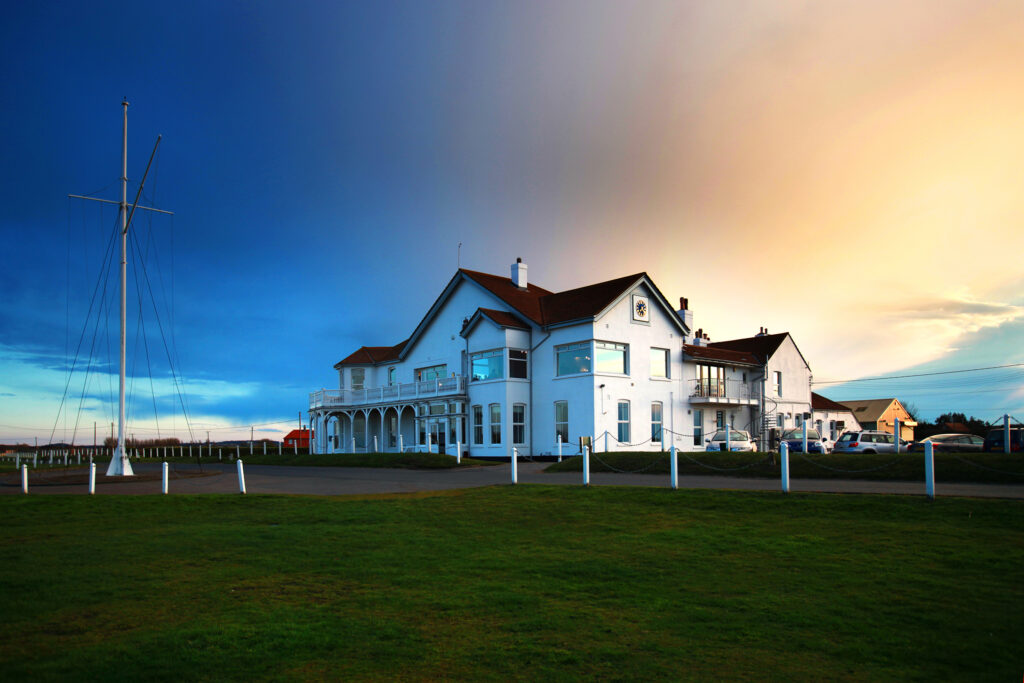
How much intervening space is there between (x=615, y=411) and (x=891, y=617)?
2926 centimetres

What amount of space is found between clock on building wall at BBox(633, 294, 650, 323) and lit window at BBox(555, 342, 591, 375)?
12.5ft

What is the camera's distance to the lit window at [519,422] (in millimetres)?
37688

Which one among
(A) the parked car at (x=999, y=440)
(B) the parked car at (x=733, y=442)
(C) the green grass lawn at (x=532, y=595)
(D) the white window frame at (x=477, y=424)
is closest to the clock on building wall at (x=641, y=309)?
(B) the parked car at (x=733, y=442)

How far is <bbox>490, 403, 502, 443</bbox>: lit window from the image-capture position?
37.8m

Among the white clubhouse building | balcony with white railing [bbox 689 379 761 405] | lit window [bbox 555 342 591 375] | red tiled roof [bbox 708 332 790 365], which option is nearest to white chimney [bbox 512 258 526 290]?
the white clubhouse building

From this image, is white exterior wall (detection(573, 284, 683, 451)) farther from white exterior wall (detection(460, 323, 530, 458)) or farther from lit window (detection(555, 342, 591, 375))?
white exterior wall (detection(460, 323, 530, 458))

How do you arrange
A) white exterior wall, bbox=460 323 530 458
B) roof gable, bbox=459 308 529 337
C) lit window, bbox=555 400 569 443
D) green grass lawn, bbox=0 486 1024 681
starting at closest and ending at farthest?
green grass lawn, bbox=0 486 1024 681 → lit window, bbox=555 400 569 443 → white exterior wall, bbox=460 323 530 458 → roof gable, bbox=459 308 529 337

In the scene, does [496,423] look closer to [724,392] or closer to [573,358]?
[573,358]

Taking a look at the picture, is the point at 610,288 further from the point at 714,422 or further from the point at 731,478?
the point at 731,478

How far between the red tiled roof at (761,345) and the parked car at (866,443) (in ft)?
34.5

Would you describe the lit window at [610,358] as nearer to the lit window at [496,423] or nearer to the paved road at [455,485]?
the lit window at [496,423]

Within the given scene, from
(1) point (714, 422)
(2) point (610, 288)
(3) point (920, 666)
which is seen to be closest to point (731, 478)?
(3) point (920, 666)

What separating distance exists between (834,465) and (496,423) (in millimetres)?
19951

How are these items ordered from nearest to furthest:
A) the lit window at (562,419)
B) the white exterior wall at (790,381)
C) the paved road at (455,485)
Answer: the paved road at (455,485) < the lit window at (562,419) < the white exterior wall at (790,381)
